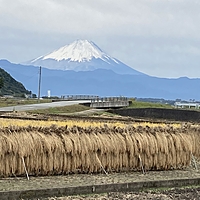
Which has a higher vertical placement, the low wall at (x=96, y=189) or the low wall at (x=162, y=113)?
the low wall at (x=162, y=113)

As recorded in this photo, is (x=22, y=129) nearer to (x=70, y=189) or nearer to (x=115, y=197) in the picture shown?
(x=70, y=189)

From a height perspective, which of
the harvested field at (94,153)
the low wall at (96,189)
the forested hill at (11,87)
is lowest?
the low wall at (96,189)

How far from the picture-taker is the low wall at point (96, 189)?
8852mm

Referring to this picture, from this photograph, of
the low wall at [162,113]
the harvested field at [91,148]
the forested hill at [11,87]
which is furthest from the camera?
the forested hill at [11,87]

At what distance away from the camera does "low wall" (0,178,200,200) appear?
8852mm

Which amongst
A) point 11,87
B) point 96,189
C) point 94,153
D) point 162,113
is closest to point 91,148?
point 94,153

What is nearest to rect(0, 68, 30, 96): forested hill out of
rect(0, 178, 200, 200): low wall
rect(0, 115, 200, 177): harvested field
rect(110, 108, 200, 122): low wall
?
rect(110, 108, 200, 122): low wall

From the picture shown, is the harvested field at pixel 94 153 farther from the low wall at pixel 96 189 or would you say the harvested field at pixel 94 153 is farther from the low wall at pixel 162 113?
the low wall at pixel 162 113

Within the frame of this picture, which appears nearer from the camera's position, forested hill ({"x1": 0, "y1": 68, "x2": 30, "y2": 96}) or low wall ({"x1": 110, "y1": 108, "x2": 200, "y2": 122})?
low wall ({"x1": 110, "y1": 108, "x2": 200, "y2": 122})

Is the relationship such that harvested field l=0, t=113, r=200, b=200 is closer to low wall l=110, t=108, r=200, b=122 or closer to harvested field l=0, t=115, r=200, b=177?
harvested field l=0, t=115, r=200, b=177

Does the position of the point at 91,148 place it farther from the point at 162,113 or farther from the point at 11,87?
the point at 11,87

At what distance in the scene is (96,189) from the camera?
384 inches

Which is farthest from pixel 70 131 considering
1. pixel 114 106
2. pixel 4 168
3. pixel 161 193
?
pixel 114 106

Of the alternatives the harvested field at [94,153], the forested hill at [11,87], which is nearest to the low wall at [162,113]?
the harvested field at [94,153]
